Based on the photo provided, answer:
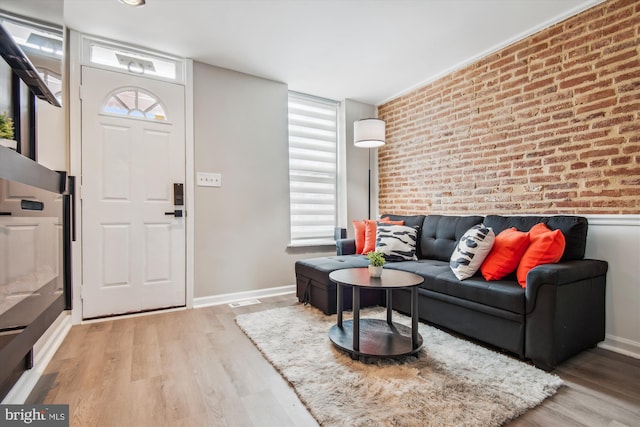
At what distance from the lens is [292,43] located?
9.88 ft

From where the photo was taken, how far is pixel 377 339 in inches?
85.2

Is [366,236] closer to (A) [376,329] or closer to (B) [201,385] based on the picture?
(A) [376,329]

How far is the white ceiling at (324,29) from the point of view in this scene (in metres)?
2.46

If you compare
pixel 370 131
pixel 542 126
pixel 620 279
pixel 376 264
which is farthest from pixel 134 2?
pixel 620 279

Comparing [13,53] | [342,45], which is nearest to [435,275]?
Result: [342,45]

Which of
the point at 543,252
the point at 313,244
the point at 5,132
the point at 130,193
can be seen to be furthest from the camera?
the point at 313,244

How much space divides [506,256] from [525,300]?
1.29ft

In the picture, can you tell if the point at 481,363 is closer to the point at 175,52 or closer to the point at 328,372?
the point at 328,372

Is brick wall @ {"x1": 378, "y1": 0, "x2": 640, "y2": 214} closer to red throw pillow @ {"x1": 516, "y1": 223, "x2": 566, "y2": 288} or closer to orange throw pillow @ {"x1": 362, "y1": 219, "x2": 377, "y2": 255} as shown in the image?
red throw pillow @ {"x1": 516, "y1": 223, "x2": 566, "y2": 288}

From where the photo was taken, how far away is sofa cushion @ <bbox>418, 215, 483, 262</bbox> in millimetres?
3062

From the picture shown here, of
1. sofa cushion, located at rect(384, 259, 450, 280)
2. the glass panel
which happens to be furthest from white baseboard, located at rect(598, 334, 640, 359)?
the glass panel

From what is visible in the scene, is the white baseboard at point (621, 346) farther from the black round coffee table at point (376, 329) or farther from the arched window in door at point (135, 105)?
the arched window in door at point (135, 105)

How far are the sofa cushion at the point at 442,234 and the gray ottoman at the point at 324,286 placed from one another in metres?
0.66

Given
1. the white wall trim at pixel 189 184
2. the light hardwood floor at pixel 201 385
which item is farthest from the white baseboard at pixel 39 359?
the white wall trim at pixel 189 184
